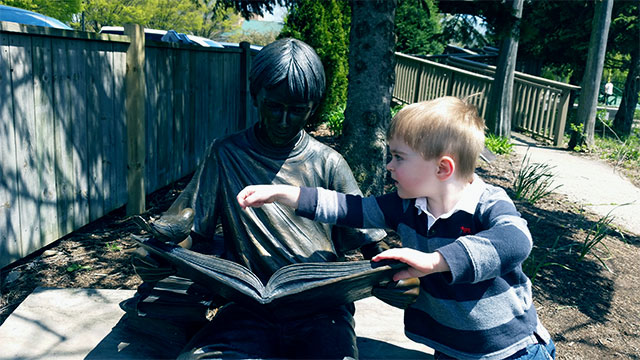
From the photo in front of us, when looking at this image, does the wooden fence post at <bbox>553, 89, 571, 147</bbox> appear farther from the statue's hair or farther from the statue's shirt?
the statue's hair

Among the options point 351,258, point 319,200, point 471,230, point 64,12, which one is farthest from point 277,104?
point 64,12

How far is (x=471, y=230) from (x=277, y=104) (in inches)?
32.8

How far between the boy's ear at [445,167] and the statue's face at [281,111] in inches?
21.8

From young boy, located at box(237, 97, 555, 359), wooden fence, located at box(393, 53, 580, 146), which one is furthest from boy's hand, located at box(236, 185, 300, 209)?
wooden fence, located at box(393, 53, 580, 146)

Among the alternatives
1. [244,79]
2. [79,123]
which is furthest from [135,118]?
[244,79]

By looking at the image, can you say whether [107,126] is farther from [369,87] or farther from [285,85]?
[285,85]

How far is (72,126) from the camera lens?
471cm

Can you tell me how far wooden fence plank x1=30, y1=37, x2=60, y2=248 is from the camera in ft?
14.0

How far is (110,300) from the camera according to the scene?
295 centimetres

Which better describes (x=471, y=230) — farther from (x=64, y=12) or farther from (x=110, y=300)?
(x=64, y=12)

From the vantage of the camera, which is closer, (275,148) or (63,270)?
(275,148)

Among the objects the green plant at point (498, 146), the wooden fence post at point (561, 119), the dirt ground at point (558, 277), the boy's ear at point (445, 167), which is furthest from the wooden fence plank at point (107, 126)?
the wooden fence post at point (561, 119)

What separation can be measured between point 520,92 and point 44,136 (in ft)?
33.6

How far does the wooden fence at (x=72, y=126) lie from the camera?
4.02 meters
